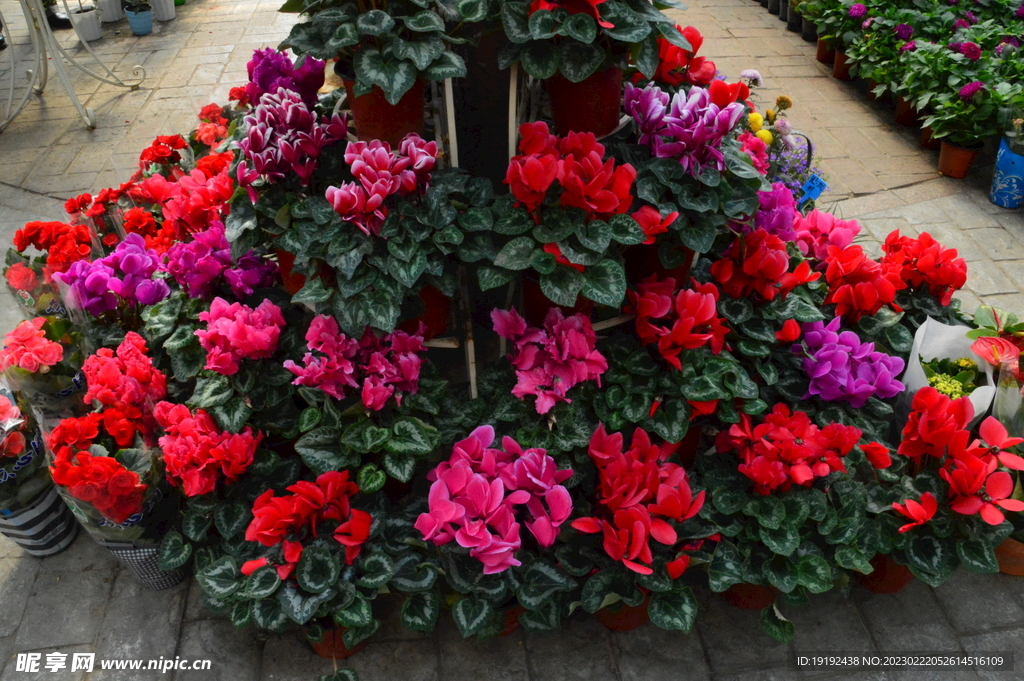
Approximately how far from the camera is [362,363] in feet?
6.86

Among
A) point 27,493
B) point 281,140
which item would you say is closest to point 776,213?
point 281,140

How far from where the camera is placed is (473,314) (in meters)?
2.40

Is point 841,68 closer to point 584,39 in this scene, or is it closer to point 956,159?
point 956,159

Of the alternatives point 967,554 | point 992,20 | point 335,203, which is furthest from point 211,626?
point 992,20

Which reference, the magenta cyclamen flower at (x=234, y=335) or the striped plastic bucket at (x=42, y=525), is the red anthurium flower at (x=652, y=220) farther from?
the striped plastic bucket at (x=42, y=525)

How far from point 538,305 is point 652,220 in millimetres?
443

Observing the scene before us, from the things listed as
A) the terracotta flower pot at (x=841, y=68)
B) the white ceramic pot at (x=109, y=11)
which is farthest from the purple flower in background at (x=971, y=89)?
the white ceramic pot at (x=109, y=11)

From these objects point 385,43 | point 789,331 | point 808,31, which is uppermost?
point 385,43

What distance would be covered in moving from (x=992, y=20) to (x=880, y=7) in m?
0.81

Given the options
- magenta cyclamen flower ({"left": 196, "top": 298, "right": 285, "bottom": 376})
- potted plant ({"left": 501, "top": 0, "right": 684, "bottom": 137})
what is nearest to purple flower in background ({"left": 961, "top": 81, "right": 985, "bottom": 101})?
potted plant ({"left": 501, "top": 0, "right": 684, "bottom": 137})

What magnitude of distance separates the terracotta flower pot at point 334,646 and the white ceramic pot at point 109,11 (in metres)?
7.55

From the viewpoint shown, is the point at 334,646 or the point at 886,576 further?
the point at 886,576

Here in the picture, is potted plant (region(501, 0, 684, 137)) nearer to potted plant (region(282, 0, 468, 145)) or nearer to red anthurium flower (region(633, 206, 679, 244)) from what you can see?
potted plant (region(282, 0, 468, 145))

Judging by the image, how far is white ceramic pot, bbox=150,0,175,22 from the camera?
7.34 meters
